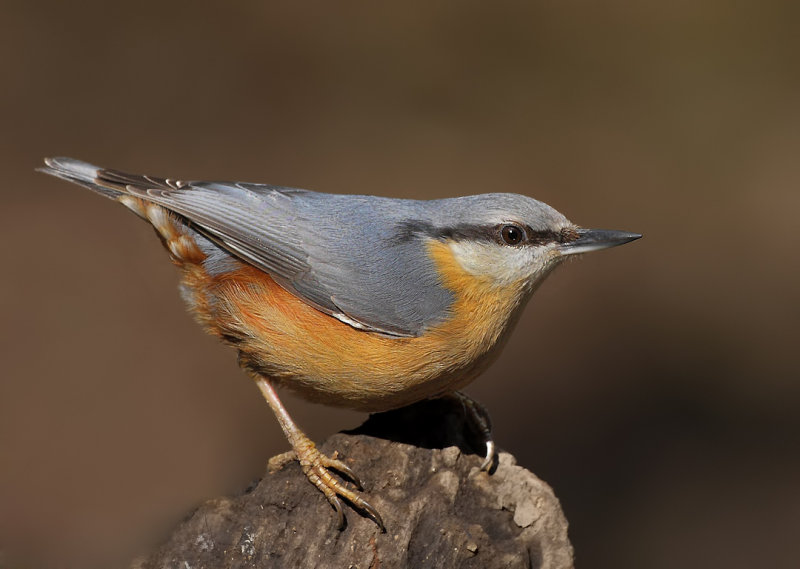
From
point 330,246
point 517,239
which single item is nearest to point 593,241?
point 517,239

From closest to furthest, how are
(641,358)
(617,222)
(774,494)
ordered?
(774,494) < (641,358) < (617,222)

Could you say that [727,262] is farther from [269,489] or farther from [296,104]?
[269,489]

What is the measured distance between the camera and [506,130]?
9102 millimetres

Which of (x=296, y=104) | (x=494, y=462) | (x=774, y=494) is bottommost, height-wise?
(x=774, y=494)

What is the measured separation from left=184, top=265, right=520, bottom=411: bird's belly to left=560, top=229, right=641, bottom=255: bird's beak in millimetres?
404

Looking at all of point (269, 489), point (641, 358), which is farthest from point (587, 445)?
point (269, 489)

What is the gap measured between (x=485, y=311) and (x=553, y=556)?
1.00 meters

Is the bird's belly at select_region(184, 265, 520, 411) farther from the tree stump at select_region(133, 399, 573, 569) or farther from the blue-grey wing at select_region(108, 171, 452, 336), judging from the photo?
the tree stump at select_region(133, 399, 573, 569)

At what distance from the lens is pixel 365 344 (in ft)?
11.6

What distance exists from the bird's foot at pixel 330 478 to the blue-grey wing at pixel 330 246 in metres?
0.55

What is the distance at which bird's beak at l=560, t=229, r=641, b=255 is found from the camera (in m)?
3.64

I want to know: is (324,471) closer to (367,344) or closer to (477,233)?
(367,344)

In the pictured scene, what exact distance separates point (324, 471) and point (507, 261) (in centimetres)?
114

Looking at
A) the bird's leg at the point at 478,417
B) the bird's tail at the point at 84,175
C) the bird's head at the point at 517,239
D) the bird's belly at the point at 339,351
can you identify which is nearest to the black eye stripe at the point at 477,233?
the bird's head at the point at 517,239
